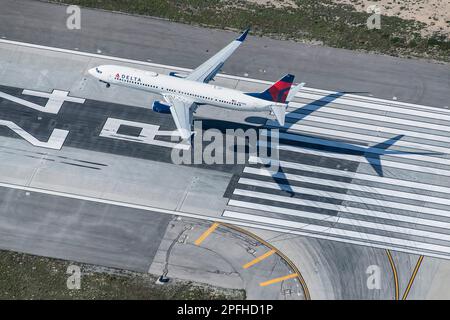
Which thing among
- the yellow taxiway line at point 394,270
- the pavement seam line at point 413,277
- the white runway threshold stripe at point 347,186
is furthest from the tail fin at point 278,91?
the pavement seam line at point 413,277

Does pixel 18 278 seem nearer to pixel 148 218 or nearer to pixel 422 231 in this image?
pixel 148 218

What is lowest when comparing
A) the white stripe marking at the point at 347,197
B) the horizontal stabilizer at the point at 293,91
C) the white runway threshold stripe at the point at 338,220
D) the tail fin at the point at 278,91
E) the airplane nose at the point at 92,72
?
the white runway threshold stripe at the point at 338,220

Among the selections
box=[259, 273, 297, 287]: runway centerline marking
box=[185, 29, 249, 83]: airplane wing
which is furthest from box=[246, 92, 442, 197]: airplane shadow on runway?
box=[259, 273, 297, 287]: runway centerline marking

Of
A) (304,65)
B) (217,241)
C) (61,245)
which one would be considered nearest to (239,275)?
(217,241)

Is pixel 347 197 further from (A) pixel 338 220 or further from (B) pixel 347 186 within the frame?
(A) pixel 338 220

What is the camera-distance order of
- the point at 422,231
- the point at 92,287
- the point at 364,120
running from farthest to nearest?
the point at 364,120 < the point at 422,231 < the point at 92,287

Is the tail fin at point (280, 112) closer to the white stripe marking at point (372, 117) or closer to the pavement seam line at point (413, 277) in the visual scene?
the white stripe marking at point (372, 117)

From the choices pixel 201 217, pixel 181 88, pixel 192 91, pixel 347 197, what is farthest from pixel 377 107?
pixel 201 217

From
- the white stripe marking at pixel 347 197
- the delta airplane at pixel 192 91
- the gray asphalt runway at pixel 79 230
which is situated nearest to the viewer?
the gray asphalt runway at pixel 79 230

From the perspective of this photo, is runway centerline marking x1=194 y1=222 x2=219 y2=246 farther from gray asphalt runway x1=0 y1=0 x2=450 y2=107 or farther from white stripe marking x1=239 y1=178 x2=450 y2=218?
gray asphalt runway x1=0 y1=0 x2=450 y2=107
